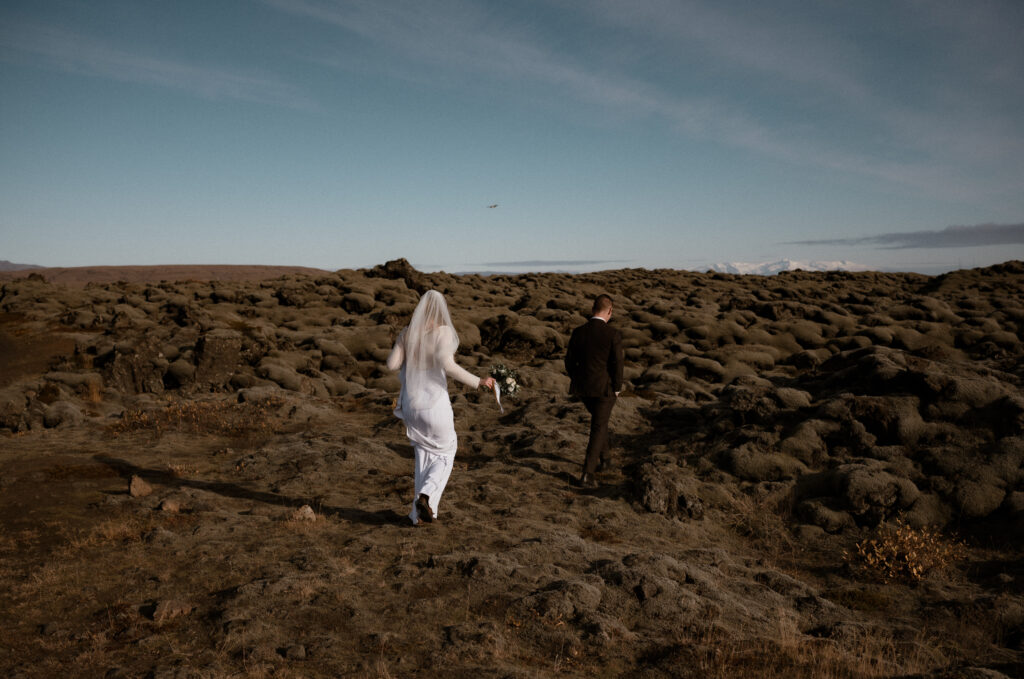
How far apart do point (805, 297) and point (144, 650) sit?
159 feet

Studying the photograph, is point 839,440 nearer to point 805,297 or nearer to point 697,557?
point 697,557

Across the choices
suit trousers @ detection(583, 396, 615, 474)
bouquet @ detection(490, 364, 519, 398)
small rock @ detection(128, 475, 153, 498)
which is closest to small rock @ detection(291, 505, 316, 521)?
small rock @ detection(128, 475, 153, 498)

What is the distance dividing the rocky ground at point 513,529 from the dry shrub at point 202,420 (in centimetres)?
9

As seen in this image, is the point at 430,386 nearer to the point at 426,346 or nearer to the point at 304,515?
the point at 426,346

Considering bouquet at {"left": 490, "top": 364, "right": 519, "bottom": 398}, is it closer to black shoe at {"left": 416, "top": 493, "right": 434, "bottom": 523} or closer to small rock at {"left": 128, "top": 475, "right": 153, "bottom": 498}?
black shoe at {"left": 416, "top": 493, "right": 434, "bottom": 523}

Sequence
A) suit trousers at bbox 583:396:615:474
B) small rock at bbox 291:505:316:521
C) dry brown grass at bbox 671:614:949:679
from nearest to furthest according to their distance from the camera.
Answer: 1. dry brown grass at bbox 671:614:949:679
2. small rock at bbox 291:505:316:521
3. suit trousers at bbox 583:396:615:474

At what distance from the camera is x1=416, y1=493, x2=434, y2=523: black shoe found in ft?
24.0

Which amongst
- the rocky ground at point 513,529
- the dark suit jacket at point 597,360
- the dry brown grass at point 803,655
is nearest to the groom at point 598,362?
the dark suit jacket at point 597,360

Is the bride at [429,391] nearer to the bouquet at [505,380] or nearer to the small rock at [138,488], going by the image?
the bouquet at [505,380]

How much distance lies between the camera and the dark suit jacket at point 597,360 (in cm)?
911

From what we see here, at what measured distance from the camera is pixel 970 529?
8.09 m

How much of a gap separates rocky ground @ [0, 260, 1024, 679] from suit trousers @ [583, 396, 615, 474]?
547mm

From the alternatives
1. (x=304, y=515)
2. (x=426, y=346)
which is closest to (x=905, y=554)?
(x=426, y=346)

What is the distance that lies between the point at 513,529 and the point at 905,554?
189 inches
